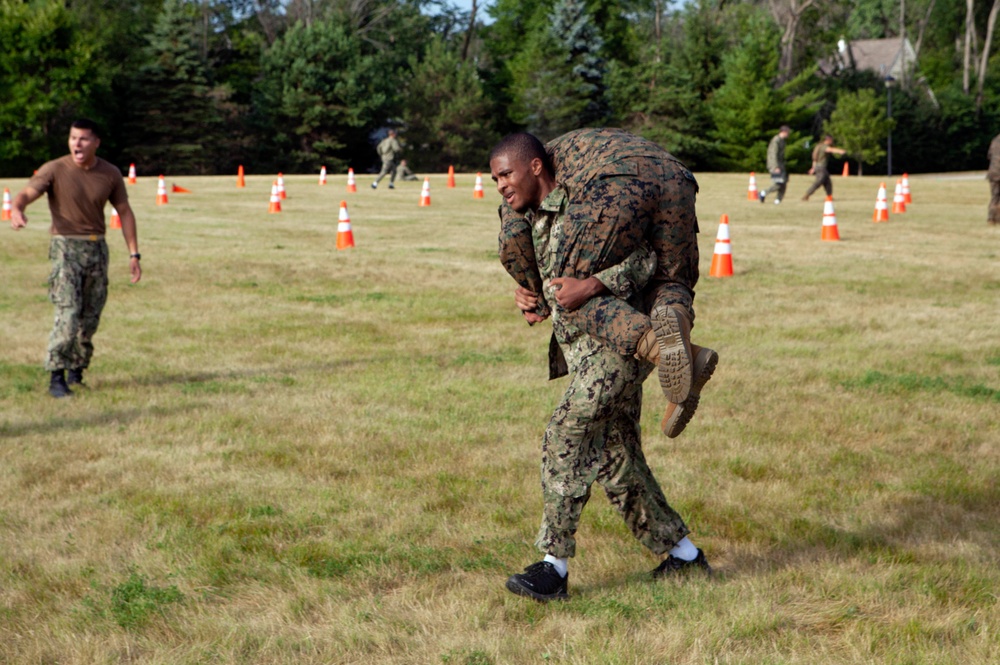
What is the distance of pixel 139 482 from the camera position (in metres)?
6.20

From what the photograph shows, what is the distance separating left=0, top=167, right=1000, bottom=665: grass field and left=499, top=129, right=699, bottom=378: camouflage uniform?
1.17m

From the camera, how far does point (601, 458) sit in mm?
4297

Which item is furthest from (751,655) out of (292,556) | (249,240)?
(249,240)

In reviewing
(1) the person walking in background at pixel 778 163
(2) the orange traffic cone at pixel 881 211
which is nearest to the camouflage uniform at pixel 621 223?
(2) the orange traffic cone at pixel 881 211

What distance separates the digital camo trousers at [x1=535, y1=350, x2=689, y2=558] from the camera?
4.08 meters

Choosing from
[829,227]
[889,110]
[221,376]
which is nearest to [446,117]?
[889,110]

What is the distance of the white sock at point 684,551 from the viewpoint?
4605 mm

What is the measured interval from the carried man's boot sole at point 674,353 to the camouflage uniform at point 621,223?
0.07 meters

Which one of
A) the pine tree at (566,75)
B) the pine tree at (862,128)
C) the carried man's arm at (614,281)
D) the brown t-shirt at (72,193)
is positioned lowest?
the carried man's arm at (614,281)

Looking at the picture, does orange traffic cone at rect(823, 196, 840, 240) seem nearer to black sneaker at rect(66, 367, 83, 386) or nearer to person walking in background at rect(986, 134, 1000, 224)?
person walking in background at rect(986, 134, 1000, 224)

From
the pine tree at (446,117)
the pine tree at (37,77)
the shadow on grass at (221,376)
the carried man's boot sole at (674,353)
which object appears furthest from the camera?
the pine tree at (446,117)

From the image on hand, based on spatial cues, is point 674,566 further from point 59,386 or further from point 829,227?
point 829,227

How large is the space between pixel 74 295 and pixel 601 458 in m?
5.62

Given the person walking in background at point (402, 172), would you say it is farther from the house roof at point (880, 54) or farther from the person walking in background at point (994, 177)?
the house roof at point (880, 54)
